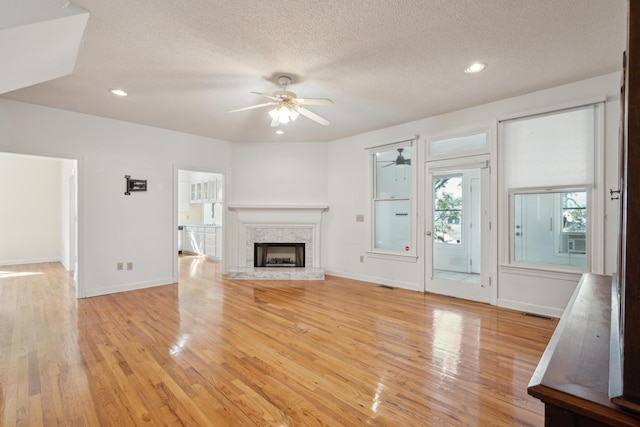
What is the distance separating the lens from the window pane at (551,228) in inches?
133

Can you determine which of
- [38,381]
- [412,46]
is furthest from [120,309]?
[412,46]

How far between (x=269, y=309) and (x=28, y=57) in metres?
3.24

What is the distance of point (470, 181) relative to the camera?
458 cm

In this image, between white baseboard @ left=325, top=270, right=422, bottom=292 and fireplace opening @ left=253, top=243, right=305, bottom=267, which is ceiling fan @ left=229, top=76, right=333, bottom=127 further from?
fireplace opening @ left=253, top=243, right=305, bottom=267

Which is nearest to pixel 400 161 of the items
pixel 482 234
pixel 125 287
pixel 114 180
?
pixel 482 234

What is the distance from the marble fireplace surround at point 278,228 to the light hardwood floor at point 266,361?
1771 millimetres

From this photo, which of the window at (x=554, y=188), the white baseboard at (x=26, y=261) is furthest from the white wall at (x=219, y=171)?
the white baseboard at (x=26, y=261)

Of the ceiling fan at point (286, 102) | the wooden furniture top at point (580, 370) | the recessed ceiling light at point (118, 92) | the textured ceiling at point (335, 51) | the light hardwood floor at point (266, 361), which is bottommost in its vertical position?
the light hardwood floor at point (266, 361)

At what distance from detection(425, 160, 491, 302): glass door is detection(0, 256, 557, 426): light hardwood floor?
32cm

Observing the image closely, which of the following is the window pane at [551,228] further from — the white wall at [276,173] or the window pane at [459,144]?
the white wall at [276,173]

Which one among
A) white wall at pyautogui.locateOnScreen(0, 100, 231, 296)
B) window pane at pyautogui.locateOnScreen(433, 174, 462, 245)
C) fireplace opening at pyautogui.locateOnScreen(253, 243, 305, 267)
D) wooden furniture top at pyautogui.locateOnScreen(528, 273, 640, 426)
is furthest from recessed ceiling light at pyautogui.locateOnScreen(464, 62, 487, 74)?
white wall at pyautogui.locateOnScreen(0, 100, 231, 296)

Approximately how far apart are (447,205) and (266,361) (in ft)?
11.3

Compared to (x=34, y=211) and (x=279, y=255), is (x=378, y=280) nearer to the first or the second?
(x=279, y=255)

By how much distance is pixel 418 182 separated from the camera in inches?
186
